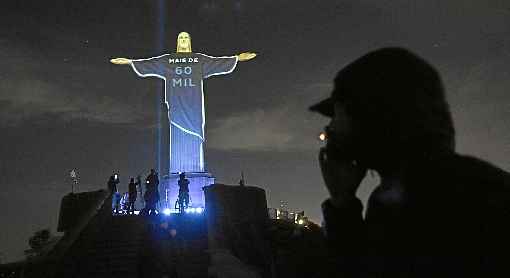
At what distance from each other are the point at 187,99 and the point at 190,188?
4.52 meters

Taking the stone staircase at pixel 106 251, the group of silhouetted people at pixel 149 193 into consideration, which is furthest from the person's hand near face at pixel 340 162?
the group of silhouetted people at pixel 149 193

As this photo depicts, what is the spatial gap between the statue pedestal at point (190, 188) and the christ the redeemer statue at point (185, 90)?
1.27ft

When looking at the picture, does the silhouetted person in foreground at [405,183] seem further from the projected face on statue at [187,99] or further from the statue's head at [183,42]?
the statue's head at [183,42]

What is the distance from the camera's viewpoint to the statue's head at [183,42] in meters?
26.3

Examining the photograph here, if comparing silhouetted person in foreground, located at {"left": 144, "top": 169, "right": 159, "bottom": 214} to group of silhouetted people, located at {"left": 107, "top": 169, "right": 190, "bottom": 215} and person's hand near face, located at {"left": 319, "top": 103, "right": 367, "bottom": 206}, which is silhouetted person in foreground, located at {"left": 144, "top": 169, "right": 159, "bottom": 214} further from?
person's hand near face, located at {"left": 319, "top": 103, "right": 367, "bottom": 206}

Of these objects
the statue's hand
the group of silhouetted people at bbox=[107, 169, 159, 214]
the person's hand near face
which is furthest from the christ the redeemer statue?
the person's hand near face

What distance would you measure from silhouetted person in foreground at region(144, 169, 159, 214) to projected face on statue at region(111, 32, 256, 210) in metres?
6.58

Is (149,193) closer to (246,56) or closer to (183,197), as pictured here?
(183,197)

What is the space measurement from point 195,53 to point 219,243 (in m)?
15.4

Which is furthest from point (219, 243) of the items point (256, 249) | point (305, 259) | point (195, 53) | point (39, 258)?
point (195, 53)

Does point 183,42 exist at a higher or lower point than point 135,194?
higher

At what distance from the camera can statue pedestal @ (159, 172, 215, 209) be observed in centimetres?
2411

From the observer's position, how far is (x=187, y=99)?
24.9 metres

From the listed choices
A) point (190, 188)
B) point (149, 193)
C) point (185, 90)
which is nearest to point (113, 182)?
point (149, 193)
